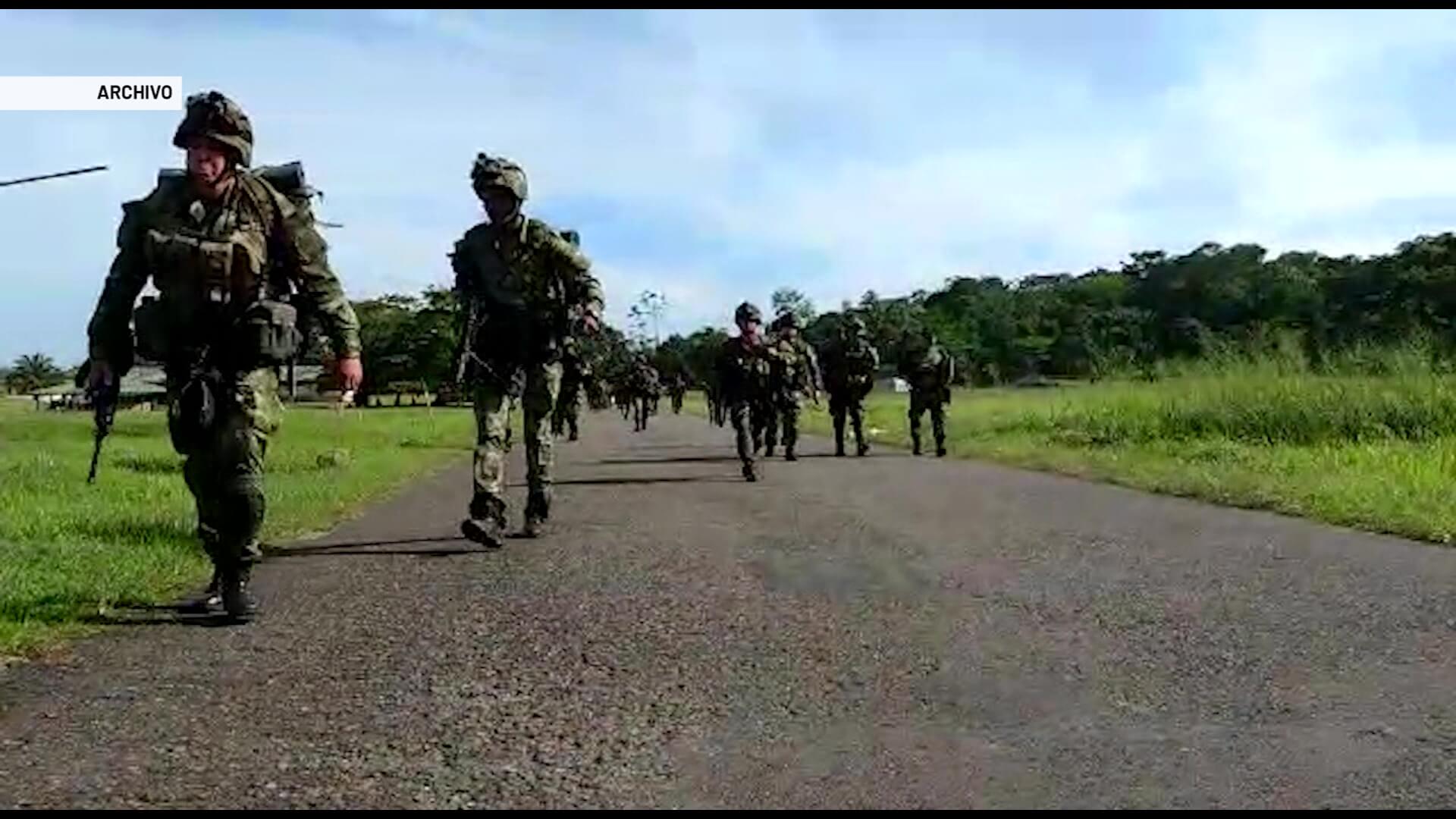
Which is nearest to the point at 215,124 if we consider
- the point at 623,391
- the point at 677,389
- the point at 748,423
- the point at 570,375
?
the point at 570,375

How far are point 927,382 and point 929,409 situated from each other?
49 centimetres

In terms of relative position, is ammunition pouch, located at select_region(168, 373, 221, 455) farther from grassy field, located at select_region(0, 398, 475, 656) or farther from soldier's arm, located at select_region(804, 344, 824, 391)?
soldier's arm, located at select_region(804, 344, 824, 391)

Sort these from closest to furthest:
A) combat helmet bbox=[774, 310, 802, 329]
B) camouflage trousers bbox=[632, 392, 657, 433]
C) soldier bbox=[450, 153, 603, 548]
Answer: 1. soldier bbox=[450, 153, 603, 548]
2. combat helmet bbox=[774, 310, 802, 329]
3. camouflage trousers bbox=[632, 392, 657, 433]

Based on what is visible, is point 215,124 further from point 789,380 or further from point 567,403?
point 567,403

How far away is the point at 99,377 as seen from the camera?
6.95m

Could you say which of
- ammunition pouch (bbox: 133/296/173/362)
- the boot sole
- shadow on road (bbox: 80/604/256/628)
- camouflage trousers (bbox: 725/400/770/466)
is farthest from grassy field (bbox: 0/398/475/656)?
camouflage trousers (bbox: 725/400/770/466)

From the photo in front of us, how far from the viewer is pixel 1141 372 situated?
30.9 m

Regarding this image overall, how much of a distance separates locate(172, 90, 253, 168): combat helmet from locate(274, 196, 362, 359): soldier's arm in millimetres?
391

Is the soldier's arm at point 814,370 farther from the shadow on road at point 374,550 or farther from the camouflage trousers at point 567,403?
the shadow on road at point 374,550

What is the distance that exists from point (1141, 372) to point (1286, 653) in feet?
84.9

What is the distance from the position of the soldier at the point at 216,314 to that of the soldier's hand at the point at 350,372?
307 mm

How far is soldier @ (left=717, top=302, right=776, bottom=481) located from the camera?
17719mm

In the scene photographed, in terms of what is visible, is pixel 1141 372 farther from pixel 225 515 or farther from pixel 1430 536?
pixel 225 515

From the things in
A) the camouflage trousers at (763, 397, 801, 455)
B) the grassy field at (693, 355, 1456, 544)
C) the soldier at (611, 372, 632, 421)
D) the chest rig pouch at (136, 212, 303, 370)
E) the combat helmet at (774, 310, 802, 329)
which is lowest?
the grassy field at (693, 355, 1456, 544)
